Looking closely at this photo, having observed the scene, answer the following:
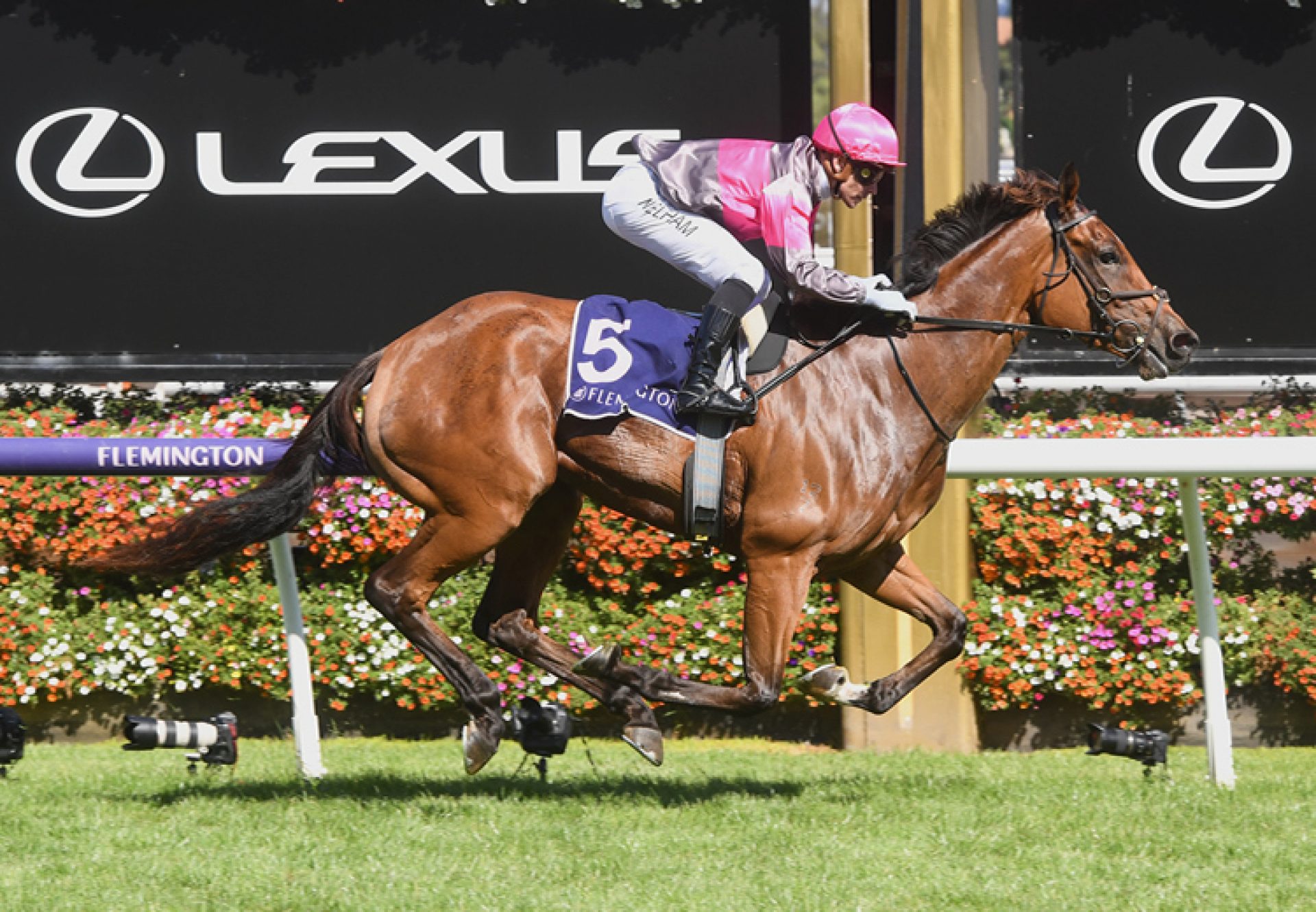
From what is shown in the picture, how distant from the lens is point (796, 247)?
4.48m

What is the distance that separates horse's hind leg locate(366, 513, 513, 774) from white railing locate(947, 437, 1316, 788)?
4.92ft

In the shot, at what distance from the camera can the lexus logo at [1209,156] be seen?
6.35 metres

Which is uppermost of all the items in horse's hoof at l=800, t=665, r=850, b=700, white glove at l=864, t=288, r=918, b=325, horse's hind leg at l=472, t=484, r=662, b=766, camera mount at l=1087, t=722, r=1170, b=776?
white glove at l=864, t=288, r=918, b=325

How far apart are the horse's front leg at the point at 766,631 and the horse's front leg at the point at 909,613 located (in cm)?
18

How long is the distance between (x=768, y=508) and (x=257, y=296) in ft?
9.25

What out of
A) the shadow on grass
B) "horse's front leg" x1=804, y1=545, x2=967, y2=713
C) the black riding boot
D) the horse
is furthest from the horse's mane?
the shadow on grass

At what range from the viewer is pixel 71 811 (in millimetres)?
4504

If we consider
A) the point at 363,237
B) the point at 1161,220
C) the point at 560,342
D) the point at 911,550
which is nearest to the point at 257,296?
the point at 363,237

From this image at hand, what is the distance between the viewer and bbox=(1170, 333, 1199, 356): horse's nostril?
455 cm

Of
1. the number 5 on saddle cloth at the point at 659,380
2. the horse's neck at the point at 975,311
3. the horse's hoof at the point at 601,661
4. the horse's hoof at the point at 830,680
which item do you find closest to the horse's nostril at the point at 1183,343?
the horse's neck at the point at 975,311

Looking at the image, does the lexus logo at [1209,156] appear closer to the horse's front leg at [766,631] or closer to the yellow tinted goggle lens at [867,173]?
the yellow tinted goggle lens at [867,173]

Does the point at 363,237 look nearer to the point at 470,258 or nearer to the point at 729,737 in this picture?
the point at 470,258

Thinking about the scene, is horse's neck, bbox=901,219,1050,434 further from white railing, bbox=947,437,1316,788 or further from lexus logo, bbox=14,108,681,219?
lexus logo, bbox=14,108,681,219

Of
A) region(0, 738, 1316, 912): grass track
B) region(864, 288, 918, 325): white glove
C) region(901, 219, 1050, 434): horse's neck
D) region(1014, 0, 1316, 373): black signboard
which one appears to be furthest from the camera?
region(1014, 0, 1316, 373): black signboard
